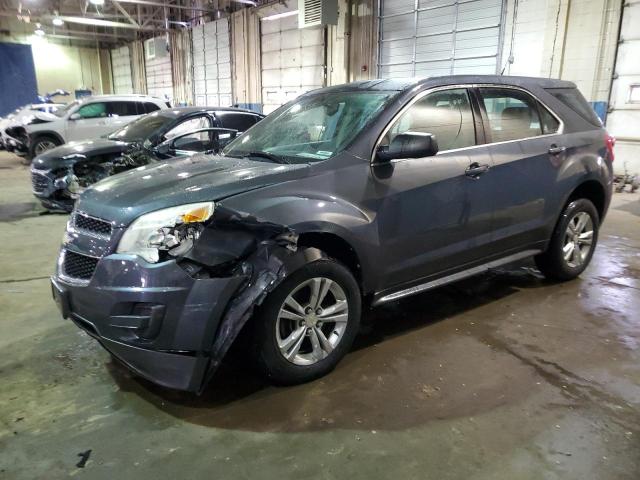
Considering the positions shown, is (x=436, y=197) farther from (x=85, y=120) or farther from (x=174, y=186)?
(x=85, y=120)

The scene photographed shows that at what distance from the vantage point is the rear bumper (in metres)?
2.27

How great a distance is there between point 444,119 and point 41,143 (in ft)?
37.5

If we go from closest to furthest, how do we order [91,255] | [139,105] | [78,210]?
1. [91,255]
2. [78,210]
3. [139,105]

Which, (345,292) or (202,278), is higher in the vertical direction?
(202,278)

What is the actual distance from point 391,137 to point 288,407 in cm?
167

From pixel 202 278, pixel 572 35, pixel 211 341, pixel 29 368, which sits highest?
pixel 572 35

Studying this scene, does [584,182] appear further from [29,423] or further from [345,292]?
[29,423]

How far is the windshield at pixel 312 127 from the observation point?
3.02 meters

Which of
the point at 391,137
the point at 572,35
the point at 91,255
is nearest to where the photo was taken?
the point at 91,255

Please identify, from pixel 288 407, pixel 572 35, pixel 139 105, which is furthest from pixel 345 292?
pixel 139 105

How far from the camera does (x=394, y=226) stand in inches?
116

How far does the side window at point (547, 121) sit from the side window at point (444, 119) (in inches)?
32.1

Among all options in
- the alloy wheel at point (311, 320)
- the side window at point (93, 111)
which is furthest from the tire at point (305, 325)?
the side window at point (93, 111)

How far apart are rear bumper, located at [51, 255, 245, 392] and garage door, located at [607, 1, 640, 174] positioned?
882cm
